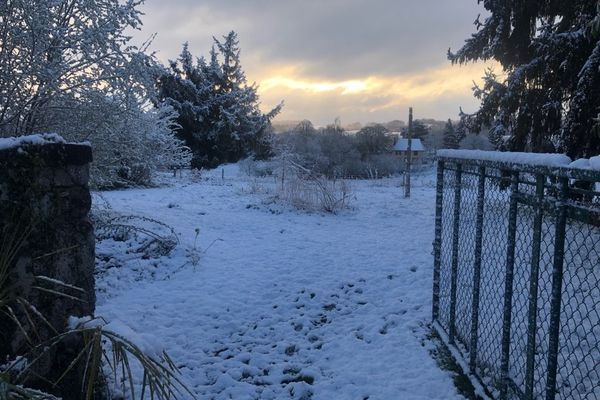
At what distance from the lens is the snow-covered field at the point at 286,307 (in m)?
3.69

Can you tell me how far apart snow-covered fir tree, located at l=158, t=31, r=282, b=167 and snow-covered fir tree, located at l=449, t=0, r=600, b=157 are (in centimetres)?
1774

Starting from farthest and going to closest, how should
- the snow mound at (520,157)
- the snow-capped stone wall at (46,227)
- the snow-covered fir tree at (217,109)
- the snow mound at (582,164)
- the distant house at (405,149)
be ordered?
the distant house at (405,149) < the snow-covered fir tree at (217,109) < the snow-capped stone wall at (46,227) < the snow mound at (520,157) < the snow mound at (582,164)

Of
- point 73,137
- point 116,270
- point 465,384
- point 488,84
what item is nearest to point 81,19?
point 73,137

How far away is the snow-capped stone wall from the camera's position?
2.63 m

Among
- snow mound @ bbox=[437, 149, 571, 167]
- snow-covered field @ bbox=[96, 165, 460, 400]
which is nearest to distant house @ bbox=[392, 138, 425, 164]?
snow-covered field @ bbox=[96, 165, 460, 400]

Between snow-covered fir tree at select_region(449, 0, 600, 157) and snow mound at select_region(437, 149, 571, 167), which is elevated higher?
snow-covered fir tree at select_region(449, 0, 600, 157)

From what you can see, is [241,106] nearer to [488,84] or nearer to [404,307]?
[488,84]

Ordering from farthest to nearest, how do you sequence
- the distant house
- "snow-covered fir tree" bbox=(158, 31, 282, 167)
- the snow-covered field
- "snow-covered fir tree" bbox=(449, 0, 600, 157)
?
the distant house → "snow-covered fir tree" bbox=(158, 31, 282, 167) → "snow-covered fir tree" bbox=(449, 0, 600, 157) → the snow-covered field

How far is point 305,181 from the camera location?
439 inches

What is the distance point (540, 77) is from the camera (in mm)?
9070

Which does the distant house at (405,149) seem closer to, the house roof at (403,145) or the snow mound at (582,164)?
the house roof at (403,145)

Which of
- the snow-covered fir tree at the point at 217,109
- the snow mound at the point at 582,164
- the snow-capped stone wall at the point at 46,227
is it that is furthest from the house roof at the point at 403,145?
the snow mound at the point at 582,164

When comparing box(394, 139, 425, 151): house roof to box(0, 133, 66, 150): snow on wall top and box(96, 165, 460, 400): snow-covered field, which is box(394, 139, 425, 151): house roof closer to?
box(96, 165, 460, 400): snow-covered field

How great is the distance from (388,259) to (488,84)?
5156mm
